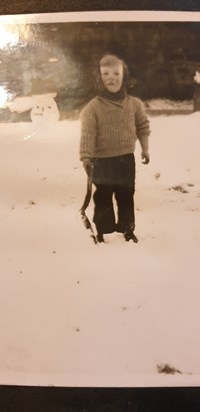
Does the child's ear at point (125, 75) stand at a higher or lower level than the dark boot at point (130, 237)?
higher

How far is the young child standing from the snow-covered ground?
1cm

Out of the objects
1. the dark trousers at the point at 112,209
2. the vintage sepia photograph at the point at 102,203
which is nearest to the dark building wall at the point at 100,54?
the vintage sepia photograph at the point at 102,203

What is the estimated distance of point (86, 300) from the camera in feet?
2.15

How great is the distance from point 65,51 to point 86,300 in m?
0.41

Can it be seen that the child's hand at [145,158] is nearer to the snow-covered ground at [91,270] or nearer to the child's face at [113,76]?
the snow-covered ground at [91,270]

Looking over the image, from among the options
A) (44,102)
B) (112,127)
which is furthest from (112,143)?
(44,102)

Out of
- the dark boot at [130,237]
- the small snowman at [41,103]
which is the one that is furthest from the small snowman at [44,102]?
the dark boot at [130,237]

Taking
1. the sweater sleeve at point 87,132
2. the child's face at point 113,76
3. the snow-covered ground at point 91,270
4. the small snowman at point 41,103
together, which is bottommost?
the snow-covered ground at point 91,270

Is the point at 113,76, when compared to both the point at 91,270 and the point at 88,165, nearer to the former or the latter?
the point at 88,165

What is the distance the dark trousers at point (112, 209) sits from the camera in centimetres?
66

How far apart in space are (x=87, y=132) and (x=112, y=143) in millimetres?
44

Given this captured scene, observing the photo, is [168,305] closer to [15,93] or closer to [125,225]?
[125,225]

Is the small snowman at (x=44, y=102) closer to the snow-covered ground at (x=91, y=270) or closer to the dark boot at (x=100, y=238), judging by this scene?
the snow-covered ground at (x=91, y=270)

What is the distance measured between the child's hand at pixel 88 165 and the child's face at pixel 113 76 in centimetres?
12
